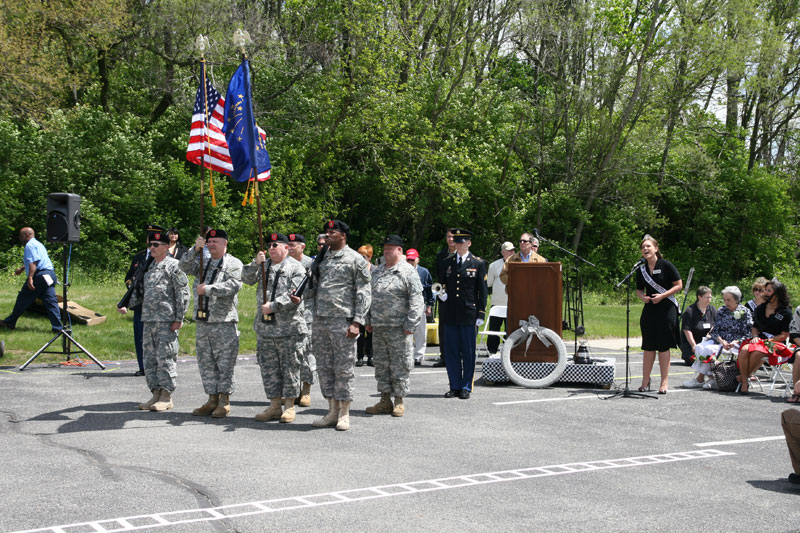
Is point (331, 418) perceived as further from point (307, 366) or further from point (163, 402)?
point (163, 402)

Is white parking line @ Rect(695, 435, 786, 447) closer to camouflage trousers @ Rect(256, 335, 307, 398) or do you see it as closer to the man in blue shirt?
camouflage trousers @ Rect(256, 335, 307, 398)

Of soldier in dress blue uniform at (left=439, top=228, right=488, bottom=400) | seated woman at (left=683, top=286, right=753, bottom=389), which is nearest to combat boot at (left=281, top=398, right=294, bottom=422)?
soldier in dress blue uniform at (left=439, top=228, right=488, bottom=400)

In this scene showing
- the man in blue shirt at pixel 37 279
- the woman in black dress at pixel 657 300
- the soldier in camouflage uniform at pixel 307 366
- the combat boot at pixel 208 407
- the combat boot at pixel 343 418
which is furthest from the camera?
the man in blue shirt at pixel 37 279

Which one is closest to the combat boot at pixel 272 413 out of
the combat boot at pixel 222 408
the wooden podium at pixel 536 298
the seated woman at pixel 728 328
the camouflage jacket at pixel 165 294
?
the combat boot at pixel 222 408

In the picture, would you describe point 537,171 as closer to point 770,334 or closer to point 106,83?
point 106,83

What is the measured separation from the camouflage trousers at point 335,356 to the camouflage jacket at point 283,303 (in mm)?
258

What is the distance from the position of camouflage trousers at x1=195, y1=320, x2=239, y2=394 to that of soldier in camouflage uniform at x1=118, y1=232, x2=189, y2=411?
1.45 ft

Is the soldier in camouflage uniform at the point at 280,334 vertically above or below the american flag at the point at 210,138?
below

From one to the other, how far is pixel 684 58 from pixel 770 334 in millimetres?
23306

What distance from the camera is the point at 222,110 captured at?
35.7ft

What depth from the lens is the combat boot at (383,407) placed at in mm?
9516

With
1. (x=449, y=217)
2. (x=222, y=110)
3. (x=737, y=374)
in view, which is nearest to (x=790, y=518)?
(x=737, y=374)

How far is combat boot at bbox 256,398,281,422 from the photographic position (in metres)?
8.90

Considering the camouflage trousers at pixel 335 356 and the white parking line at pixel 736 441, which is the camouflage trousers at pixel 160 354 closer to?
the camouflage trousers at pixel 335 356
